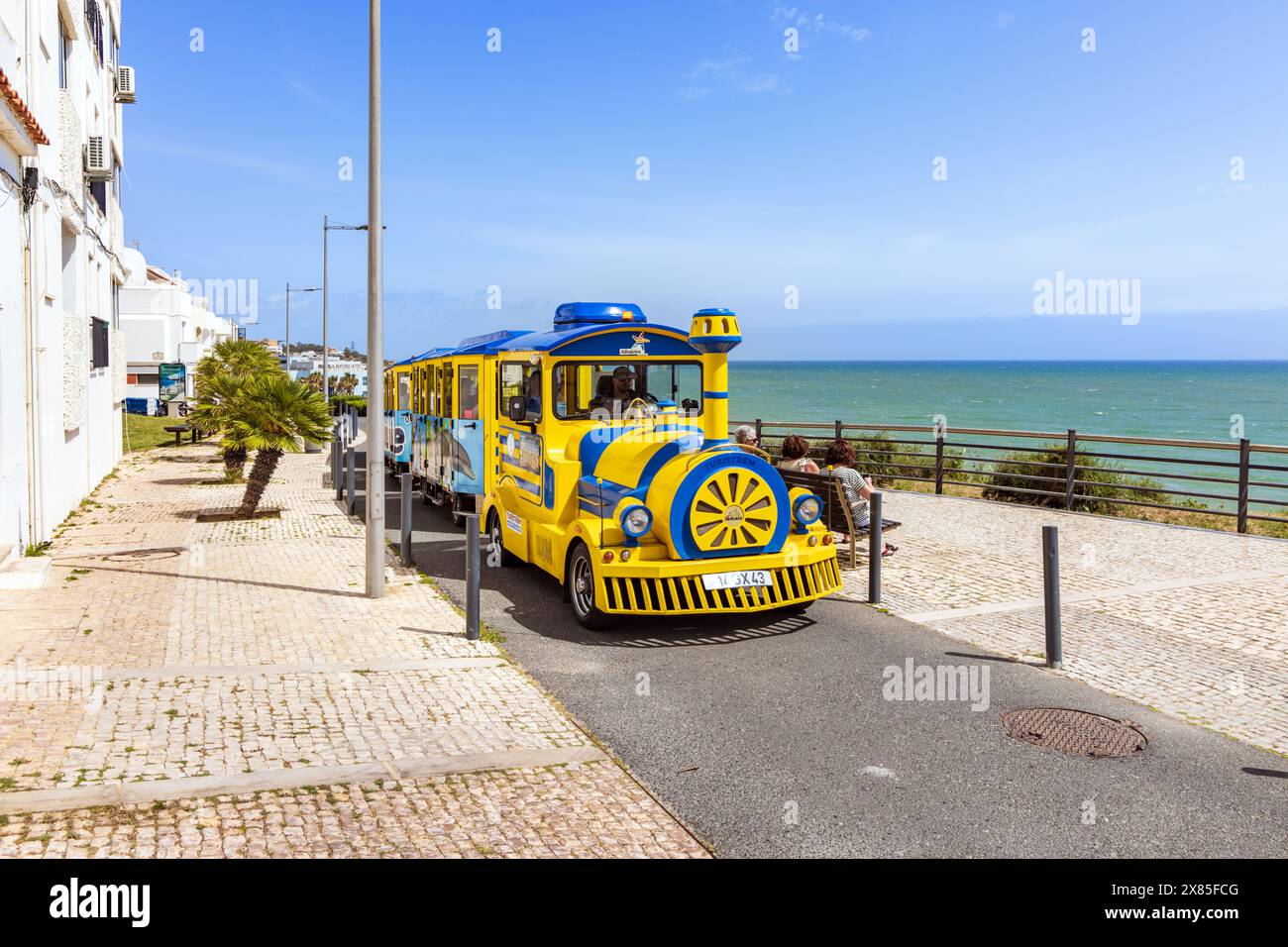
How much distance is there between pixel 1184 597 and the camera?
10000 millimetres

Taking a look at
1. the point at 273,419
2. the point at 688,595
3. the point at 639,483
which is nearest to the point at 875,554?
the point at 688,595

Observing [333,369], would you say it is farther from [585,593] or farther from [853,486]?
[585,593]

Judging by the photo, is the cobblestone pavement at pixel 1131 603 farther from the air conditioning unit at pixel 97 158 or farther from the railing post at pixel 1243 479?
the air conditioning unit at pixel 97 158

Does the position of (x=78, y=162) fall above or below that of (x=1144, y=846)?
above

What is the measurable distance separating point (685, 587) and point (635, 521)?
2.23 feet

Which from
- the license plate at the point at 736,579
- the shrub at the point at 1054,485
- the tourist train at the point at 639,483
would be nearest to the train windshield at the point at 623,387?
the tourist train at the point at 639,483

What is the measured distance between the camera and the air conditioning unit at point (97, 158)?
21438 millimetres

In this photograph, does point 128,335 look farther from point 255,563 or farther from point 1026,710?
point 1026,710

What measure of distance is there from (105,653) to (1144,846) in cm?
705

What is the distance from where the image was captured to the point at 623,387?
1055 cm

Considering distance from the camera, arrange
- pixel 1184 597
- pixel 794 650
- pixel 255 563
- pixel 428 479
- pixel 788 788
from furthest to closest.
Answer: pixel 428 479, pixel 255 563, pixel 1184 597, pixel 794 650, pixel 788 788

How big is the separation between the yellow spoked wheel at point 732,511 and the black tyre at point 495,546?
3.70m

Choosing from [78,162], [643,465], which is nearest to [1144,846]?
[643,465]

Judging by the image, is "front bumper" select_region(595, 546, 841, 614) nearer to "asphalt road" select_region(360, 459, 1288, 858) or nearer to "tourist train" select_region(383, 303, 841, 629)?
"tourist train" select_region(383, 303, 841, 629)
